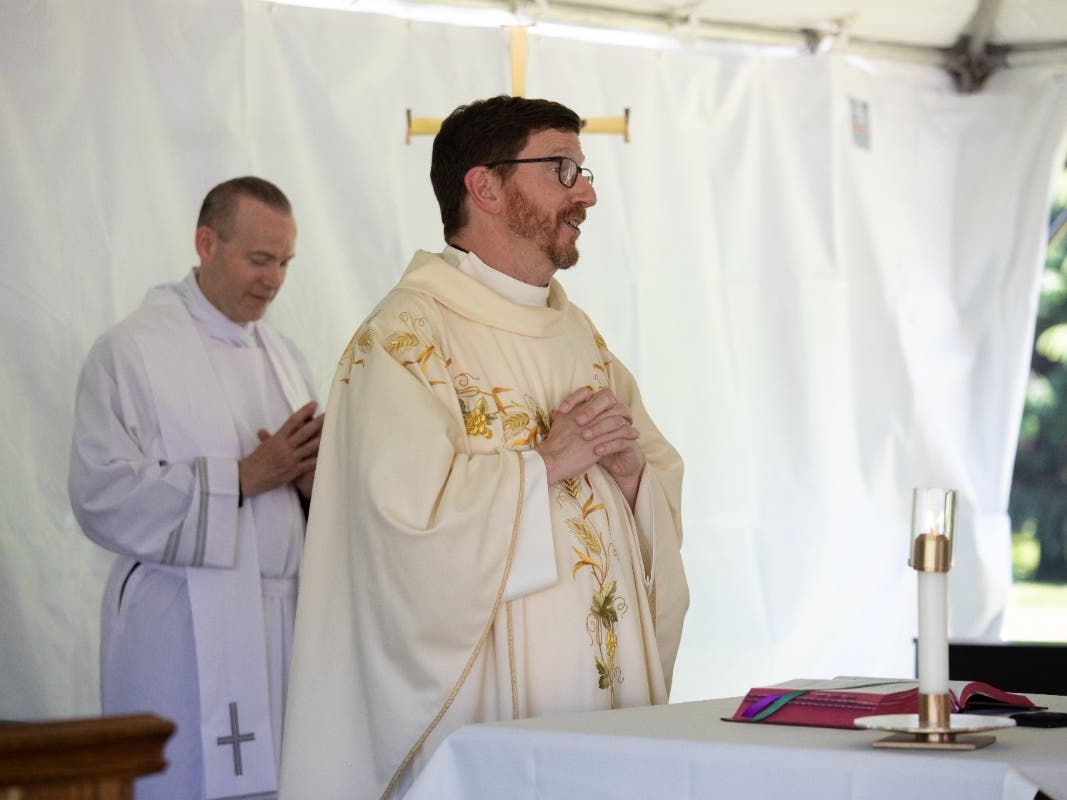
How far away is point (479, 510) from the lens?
2.88 m

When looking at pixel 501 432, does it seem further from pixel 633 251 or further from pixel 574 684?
pixel 633 251

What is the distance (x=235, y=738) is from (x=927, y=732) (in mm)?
2358

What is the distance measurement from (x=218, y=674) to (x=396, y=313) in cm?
130

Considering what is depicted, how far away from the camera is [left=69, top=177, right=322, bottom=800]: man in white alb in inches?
152

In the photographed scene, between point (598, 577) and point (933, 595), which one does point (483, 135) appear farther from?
point (933, 595)

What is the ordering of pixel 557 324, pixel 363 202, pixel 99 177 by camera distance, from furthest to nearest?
pixel 363 202 < pixel 99 177 < pixel 557 324

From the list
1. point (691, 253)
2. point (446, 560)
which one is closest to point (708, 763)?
point (446, 560)

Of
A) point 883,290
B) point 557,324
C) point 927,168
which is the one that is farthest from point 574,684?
point 927,168

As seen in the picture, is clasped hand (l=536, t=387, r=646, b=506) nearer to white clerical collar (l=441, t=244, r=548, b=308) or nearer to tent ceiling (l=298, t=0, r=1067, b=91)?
white clerical collar (l=441, t=244, r=548, b=308)

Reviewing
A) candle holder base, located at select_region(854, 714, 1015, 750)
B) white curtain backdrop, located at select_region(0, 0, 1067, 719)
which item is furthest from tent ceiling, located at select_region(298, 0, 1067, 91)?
candle holder base, located at select_region(854, 714, 1015, 750)

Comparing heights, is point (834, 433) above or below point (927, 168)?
below

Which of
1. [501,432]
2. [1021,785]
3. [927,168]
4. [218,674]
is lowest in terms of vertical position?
[218,674]

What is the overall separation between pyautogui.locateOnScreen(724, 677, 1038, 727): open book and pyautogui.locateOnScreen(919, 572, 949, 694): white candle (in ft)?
0.84

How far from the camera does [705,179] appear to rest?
575 cm
